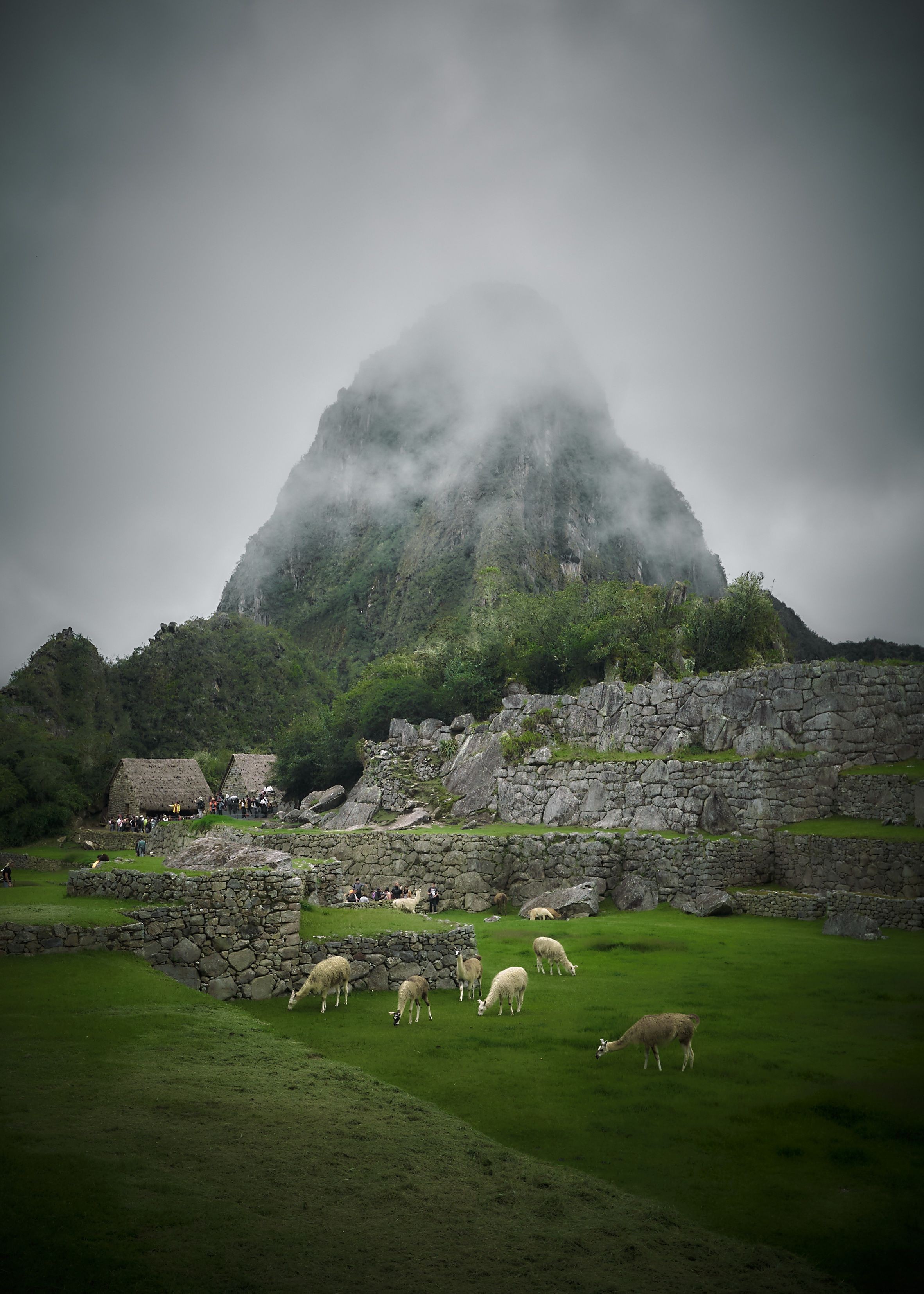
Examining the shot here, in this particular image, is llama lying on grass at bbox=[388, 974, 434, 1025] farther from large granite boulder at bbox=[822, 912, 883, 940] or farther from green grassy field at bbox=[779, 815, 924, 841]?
green grassy field at bbox=[779, 815, 924, 841]

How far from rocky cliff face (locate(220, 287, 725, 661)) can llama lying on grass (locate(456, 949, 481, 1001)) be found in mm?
79150

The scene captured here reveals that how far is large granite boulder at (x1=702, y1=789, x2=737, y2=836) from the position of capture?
23.4m

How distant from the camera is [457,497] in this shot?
118 m

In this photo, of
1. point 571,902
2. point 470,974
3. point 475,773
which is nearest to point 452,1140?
point 470,974

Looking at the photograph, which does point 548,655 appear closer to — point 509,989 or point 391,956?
point 391,956

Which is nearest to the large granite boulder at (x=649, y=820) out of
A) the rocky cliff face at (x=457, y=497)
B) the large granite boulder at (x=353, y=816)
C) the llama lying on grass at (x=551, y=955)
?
the llama lying on grass at (x=551, y=955)

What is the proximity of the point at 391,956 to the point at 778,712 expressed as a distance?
15834 mm

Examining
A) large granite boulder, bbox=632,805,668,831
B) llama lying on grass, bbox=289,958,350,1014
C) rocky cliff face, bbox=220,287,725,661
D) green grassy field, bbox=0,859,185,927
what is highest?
rocky cliff face, bbox=220,287,725,661

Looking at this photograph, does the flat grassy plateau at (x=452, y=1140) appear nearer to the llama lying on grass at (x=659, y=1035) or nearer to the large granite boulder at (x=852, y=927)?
the llama lying on grass at (x=659, y=1035)

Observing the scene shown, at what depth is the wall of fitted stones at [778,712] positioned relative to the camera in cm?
2294

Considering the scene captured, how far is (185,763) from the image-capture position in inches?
2020

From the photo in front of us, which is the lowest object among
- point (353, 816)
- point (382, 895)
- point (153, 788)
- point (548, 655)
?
point (382, 895)

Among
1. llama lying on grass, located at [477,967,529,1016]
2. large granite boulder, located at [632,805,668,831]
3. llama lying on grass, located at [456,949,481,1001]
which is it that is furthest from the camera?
large granite boulder, located at [632,805,668,831]

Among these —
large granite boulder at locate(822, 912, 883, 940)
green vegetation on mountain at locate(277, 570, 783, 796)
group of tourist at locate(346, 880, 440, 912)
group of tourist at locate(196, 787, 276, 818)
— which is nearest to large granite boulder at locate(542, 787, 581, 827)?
green vegetation on mountain at locate(277, 570, 783, 796)
